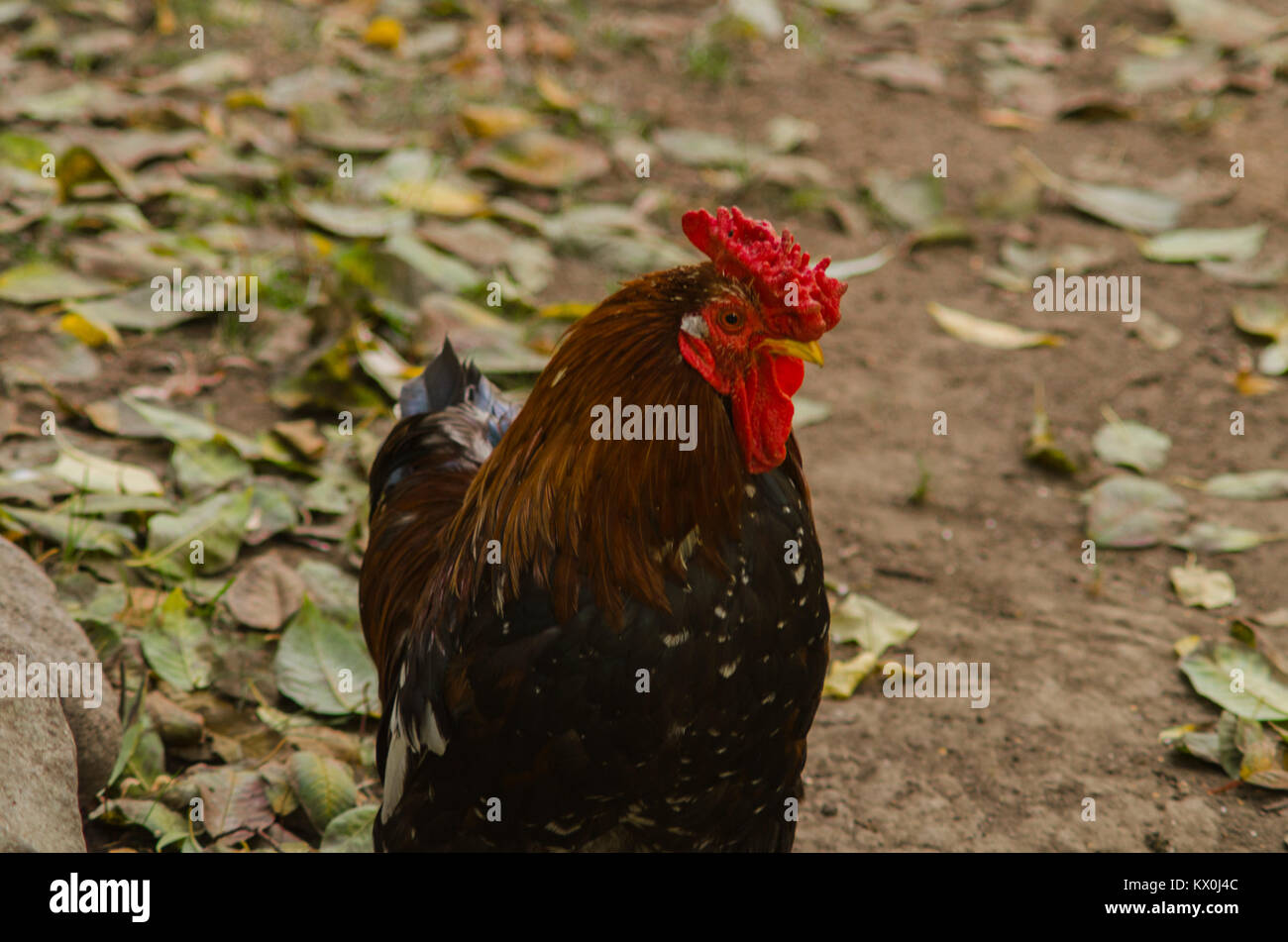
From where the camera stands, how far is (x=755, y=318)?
8.17 ft

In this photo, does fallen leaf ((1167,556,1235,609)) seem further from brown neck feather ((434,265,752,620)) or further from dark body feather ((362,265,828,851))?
brown neck feather ((434,265,752,620))

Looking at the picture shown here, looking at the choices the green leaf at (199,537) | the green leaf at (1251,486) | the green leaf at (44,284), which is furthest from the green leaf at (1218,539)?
the green leaf at (44,284)

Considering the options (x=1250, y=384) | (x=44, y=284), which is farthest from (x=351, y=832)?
(x=1250, y=384)

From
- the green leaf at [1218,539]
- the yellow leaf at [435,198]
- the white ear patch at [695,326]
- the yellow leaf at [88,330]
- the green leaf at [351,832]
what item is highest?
the yellow leaf at [435,198]

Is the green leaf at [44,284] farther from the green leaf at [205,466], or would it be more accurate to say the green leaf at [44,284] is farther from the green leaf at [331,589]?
the green leaf at [331,589]

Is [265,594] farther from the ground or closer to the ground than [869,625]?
farther from the ground

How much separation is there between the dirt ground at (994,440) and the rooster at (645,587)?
3.07 feet

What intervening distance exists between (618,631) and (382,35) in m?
6.10

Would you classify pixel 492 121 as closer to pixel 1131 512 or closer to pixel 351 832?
pixel 1131 512

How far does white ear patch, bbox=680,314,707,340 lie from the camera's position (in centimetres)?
248

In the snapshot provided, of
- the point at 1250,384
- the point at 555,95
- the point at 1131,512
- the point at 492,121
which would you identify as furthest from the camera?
the point at 555,95

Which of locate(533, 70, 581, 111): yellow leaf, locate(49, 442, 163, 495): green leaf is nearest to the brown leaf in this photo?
locate(49, 442, 163, 495): green leaf

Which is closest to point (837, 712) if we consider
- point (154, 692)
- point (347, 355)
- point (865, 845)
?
point (865, 845)

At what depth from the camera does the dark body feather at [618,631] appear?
8.27 ft
